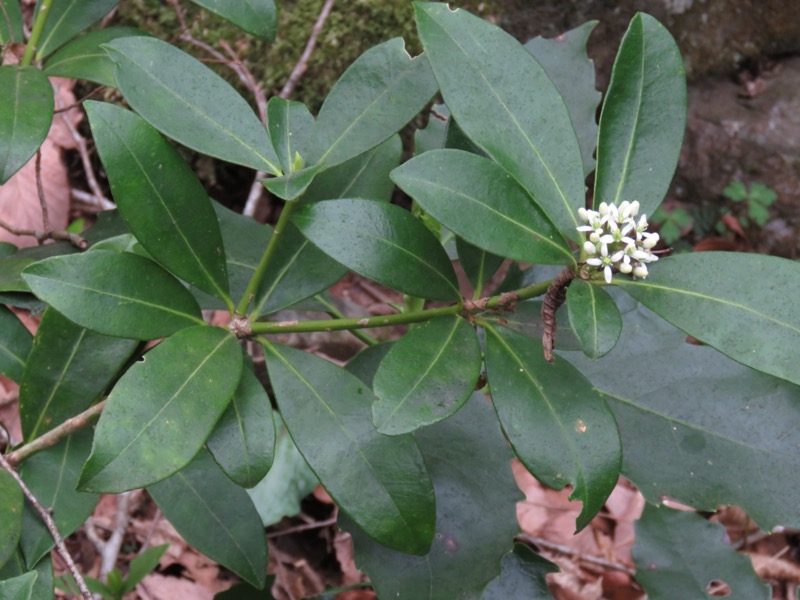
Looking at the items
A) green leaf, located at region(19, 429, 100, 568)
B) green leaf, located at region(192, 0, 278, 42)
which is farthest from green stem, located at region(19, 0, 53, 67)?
green leaf, located at region(19, 429, 100, 568)

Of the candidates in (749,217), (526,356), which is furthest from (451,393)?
(749,217)

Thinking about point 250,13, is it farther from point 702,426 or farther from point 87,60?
point 702,426

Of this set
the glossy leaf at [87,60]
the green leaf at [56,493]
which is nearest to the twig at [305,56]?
the glossy leaf at [87,60]

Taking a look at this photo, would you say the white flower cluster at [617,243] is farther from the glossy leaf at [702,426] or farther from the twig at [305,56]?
the twig at [305,56]

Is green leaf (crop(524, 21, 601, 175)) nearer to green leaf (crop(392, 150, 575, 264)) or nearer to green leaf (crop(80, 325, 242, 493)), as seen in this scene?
green leaf (crop(392, 150, 575, 264))

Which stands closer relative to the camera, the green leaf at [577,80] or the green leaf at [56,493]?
the green leaf at [56,493]

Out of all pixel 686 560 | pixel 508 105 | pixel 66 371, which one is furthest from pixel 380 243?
Answer: pixel 686 560

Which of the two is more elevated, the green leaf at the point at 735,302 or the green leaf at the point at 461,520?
the green leaf at the point at 735,302
